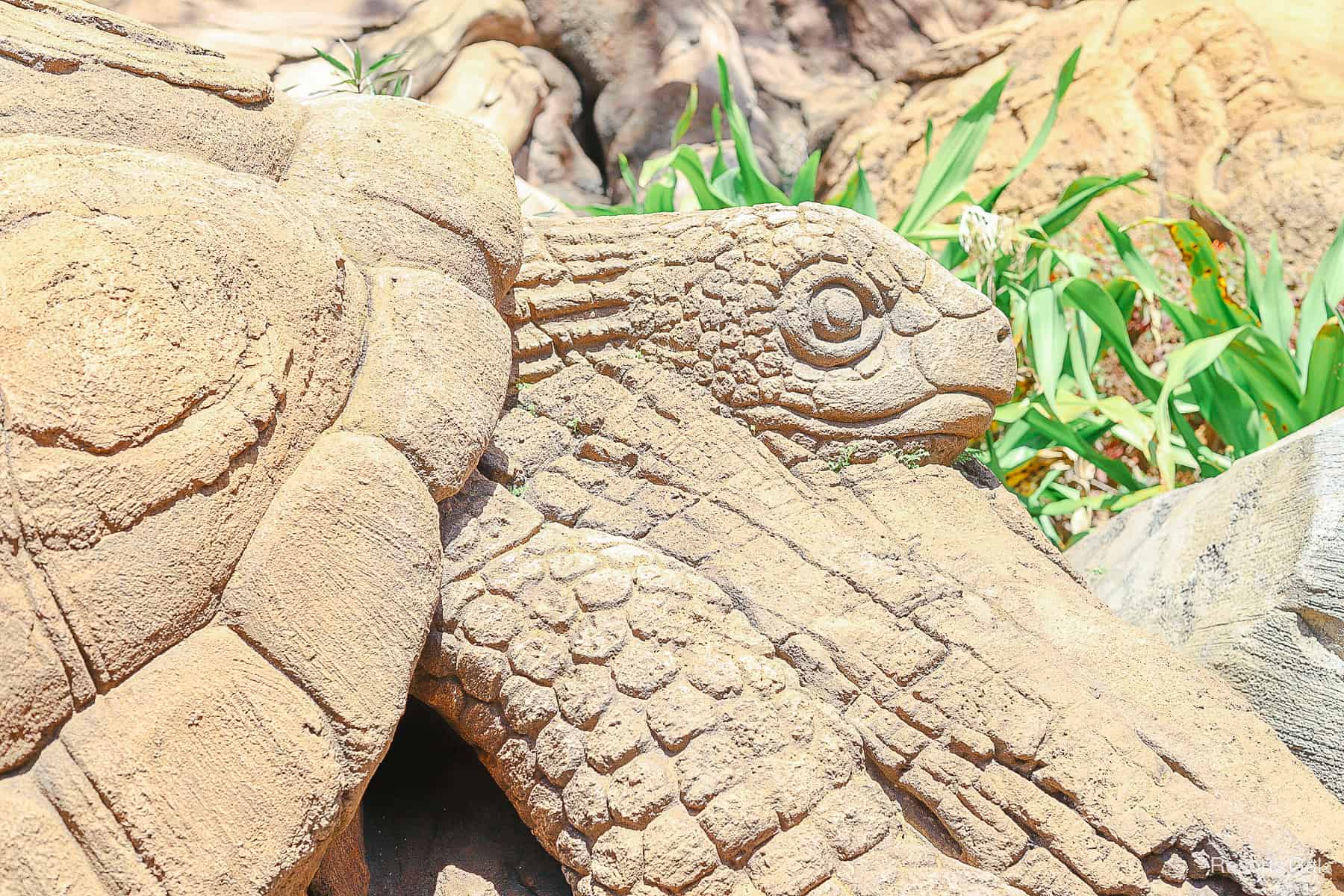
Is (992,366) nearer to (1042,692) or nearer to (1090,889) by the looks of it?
(1042,692)

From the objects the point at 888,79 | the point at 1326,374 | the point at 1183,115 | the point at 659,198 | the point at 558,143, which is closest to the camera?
the point at 1326,374

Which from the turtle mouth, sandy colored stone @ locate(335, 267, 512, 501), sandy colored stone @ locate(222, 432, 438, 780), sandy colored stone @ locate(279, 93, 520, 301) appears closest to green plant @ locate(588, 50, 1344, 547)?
the turtle mouth

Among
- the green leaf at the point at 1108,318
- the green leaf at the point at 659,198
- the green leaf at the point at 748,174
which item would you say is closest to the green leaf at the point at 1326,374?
the green leaf at the point at 1108,318

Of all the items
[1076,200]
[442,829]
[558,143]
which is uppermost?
[1076,200]

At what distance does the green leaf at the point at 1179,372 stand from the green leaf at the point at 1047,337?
0.30 metres

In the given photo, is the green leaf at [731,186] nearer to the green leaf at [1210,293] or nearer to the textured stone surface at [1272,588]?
the green leaf at [1210,293]

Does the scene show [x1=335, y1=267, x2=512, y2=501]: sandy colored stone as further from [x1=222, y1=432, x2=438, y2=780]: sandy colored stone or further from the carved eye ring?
the carved eye ring

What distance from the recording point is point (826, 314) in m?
1.98

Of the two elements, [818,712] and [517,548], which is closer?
[818,712]

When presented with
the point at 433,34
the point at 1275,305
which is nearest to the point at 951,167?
the point at 1275,305

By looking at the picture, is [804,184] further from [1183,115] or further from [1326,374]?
[1183,115]

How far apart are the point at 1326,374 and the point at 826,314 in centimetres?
164

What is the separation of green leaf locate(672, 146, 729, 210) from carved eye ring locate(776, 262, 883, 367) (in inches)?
69.5

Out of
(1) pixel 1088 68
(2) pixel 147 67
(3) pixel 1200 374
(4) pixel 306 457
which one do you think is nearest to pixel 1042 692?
(4) pixel 306 457
